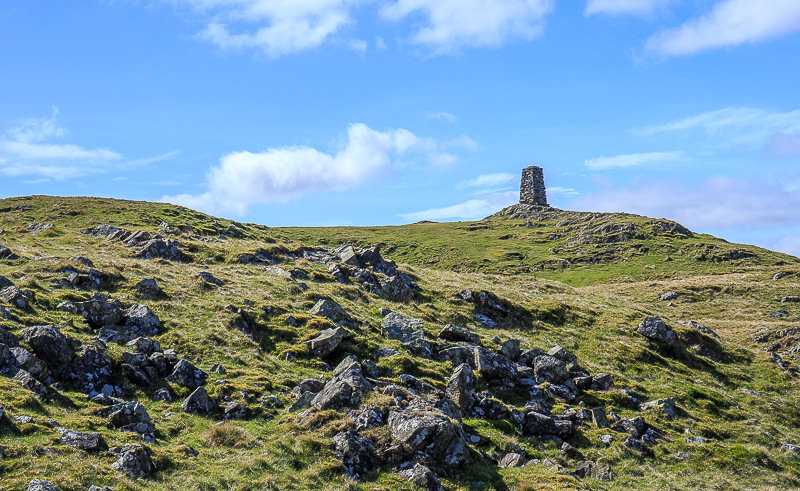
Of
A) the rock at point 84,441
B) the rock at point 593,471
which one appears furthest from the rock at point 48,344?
the rock at point 593,471

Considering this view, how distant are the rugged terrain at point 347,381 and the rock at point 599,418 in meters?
0.10

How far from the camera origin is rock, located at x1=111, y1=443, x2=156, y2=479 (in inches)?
641

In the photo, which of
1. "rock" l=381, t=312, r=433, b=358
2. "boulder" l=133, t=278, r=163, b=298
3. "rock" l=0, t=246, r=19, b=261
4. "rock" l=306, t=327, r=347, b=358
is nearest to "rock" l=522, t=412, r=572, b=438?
"rock" l=381, t=312, r=433, b=358

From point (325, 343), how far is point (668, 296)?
230 ft

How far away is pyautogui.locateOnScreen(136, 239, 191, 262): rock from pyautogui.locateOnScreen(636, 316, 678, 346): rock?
45.8 metres

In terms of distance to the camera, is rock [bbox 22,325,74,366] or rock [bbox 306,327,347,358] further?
rock [bbox 306,327,347,358]

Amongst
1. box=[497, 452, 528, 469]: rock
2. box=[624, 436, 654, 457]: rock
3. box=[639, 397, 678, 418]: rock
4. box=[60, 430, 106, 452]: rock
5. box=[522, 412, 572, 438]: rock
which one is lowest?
box=[624, 436, 654, 457]: rock

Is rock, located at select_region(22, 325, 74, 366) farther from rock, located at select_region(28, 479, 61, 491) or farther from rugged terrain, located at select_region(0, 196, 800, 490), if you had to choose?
rock, located at select_region(28, 479, 61, 491)

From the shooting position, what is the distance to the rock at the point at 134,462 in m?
16.3

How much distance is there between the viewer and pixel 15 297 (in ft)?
92.8

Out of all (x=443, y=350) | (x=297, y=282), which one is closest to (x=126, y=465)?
(x=443, y=350)

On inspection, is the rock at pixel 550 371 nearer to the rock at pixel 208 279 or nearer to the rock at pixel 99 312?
the rock at pixel 208 279

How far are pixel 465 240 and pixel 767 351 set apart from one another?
398ft

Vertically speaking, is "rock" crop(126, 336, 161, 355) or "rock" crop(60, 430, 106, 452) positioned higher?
"rock" crop(126, 336, 161, 355)
